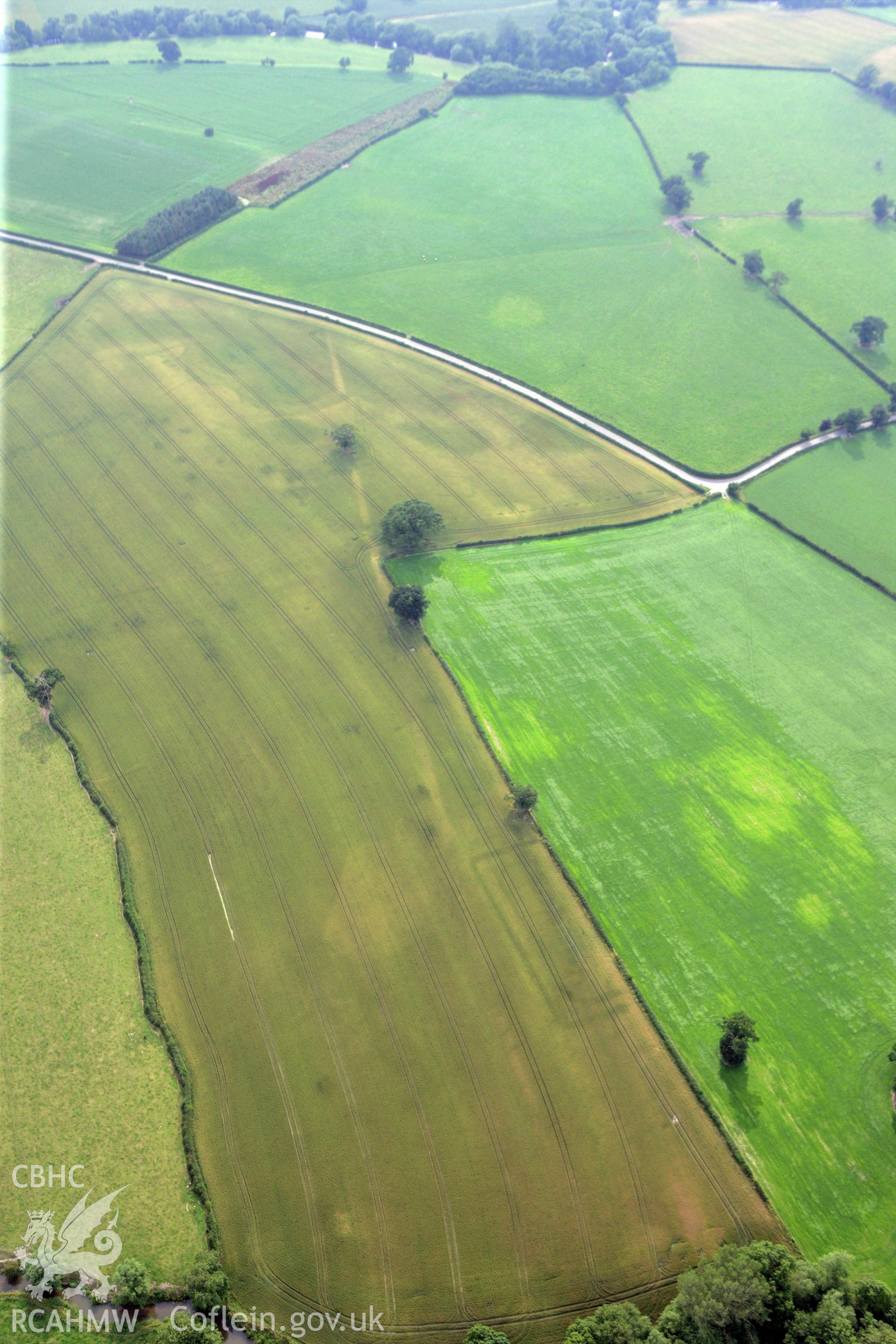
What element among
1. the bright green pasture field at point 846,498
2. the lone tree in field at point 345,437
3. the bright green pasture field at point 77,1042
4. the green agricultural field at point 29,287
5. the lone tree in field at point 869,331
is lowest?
the bright green pasture field at point 77,1042

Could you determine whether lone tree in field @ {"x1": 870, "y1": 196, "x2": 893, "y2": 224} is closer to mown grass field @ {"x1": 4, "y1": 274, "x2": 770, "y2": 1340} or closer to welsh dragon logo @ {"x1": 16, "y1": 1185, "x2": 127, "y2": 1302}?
mown grass field @ {"x1": 4, "y1": 274, "x2": 770, "y2": 1340}

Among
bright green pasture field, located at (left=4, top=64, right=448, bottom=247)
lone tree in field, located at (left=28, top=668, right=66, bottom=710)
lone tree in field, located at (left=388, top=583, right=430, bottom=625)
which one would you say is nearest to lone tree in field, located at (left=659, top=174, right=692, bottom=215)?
bright green pasture field, located at (left=4, top=64, right=448, bottom=247)

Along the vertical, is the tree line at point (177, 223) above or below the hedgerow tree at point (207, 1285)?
above

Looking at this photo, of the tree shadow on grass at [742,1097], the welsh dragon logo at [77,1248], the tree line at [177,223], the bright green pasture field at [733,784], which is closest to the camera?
the welsh dragon logo at [77,1248]

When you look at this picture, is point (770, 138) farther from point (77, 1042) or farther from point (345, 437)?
point (77, 1042)

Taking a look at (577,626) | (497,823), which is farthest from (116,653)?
(577,626)

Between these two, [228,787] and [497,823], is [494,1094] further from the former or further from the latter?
[228,787]

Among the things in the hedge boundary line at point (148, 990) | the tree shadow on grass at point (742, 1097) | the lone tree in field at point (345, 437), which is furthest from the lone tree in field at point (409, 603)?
the tree shadow on grass at point (742, 1097)

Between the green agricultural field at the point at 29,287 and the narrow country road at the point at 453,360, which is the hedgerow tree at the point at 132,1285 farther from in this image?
the green agricultural field at the point at 29,287
